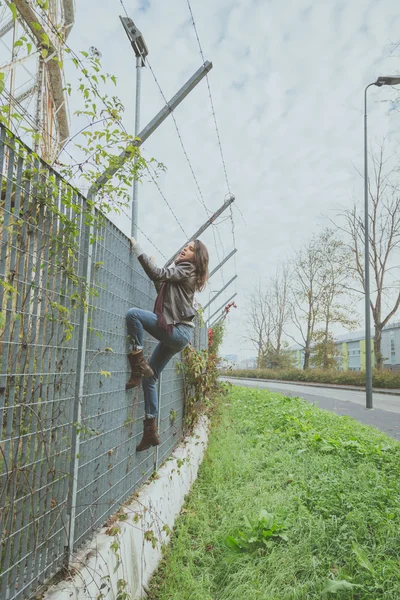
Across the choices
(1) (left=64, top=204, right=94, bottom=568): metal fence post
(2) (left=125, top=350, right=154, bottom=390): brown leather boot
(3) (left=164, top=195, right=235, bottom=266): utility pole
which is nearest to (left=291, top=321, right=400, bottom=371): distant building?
(3) (left=164, top=195, right=235, bottom=266): utility pole

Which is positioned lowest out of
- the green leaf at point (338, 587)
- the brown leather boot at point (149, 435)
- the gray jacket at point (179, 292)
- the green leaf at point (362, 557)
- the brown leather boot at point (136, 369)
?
the green leaf at point (338, 587)

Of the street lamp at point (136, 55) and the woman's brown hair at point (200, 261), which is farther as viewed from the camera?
the street lamp at point (136, 55)

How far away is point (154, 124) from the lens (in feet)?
11.2

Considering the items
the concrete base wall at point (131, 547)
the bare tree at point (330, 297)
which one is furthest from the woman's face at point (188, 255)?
the bare tree at point (330, 297)

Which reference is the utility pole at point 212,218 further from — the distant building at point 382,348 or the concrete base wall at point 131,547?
the distant building at point 382,348

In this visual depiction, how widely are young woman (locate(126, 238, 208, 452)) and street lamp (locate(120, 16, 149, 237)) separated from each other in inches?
22.3

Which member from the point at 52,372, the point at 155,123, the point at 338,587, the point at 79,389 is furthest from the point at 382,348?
the point at 52,372

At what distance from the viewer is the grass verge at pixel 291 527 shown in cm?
276

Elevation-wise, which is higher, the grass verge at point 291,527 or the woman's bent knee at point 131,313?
the woman's bent knee at point 131,313

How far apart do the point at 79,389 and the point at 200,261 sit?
174 centimetres

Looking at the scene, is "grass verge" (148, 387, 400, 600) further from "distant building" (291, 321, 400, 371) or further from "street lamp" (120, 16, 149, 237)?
"distant building" (291, 321, 400, 371)

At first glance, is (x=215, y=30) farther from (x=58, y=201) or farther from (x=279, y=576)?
(x=279, y=576)

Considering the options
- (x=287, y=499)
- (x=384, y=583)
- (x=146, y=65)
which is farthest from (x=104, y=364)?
(x=146, y=65)

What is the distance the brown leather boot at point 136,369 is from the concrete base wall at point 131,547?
2.97 ft
